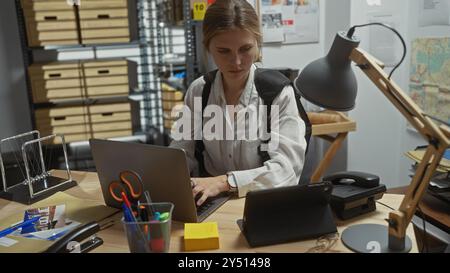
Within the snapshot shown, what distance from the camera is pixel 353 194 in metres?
1.00

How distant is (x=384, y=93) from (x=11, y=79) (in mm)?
3281

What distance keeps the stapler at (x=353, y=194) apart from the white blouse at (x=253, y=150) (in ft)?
0.62

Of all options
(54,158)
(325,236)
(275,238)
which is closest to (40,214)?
(275,238)

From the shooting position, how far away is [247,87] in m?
1.45

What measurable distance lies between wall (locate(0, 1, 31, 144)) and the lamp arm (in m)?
3.20

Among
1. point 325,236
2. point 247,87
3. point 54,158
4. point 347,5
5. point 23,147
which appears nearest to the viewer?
point 325,236

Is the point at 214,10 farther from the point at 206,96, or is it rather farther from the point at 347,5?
the point at 347,5

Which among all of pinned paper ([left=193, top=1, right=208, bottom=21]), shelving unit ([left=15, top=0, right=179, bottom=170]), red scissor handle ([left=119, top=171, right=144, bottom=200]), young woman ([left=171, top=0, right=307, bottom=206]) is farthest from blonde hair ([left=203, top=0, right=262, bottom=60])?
shelving unit ([left=15, top=0, right=179, bottom=170])

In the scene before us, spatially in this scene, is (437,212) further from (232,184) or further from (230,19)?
(230,19)

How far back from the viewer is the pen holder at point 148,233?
0.80 metres

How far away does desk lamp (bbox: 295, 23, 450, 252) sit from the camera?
0.73 m

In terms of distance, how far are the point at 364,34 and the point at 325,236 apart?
172cm

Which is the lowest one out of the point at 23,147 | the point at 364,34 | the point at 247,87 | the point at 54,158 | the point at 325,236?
the point at 54,158
